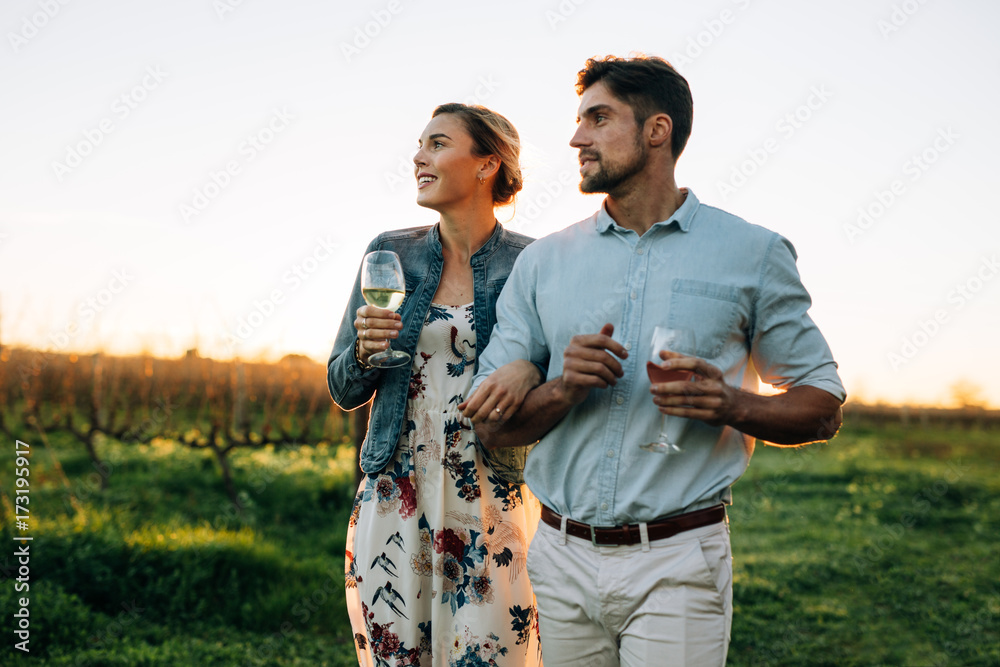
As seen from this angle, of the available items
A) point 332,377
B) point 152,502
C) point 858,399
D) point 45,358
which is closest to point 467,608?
point 332,377

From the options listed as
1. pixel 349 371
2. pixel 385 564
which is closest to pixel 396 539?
pixel 385 564

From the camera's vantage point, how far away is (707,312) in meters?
2.04

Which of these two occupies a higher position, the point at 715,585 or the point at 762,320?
the point at 762,320

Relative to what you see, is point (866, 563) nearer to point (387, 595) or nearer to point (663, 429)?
point (387, 595)

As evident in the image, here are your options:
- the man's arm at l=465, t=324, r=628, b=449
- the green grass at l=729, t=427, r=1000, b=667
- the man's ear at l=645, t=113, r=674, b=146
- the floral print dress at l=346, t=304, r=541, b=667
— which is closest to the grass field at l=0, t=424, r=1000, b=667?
the green grass at l=729, t=427, r=1000, b=667

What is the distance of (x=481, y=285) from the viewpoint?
111 inches

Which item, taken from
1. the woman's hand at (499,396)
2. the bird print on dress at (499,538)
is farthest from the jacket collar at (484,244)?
the bird print on dress at (499,538)

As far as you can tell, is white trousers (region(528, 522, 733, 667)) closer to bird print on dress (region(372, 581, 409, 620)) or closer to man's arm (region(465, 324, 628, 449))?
man's arm (region(465, 324, 628, 449))

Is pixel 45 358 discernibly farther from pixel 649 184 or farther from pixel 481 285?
pixel 649 184

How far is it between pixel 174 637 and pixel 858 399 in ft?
60.7

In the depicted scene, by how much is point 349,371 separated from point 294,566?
3.73 meters

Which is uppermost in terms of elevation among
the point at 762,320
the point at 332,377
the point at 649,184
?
the point at 649,184

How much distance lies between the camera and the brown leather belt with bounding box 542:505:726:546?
1970 millimetres

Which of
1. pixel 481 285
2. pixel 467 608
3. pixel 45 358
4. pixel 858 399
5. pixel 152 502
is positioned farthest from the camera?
pixel 858 399
